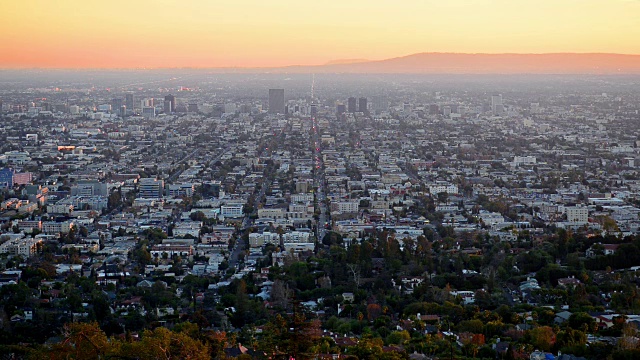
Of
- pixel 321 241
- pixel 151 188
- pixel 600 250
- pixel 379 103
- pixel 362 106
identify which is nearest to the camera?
pixel 600 250

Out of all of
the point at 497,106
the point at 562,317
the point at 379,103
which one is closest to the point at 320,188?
the point at 562,317

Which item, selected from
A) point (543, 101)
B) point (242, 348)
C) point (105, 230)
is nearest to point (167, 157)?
point (105, 230)

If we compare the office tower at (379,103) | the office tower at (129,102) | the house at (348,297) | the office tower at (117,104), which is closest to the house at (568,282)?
the house at (348,297)

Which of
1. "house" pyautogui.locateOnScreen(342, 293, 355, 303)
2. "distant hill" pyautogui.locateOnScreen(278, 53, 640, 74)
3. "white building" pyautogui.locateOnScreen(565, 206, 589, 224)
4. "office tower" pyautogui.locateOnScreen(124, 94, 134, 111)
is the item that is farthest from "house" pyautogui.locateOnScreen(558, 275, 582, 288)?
"distant hill" pyautogui.locateOnScreen(278, 53, 640, 74)

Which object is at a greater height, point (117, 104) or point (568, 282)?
point (568, 282)

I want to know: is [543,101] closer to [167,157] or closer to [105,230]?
[167,157]

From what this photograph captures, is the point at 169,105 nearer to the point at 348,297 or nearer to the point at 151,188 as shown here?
the point at 151,188
